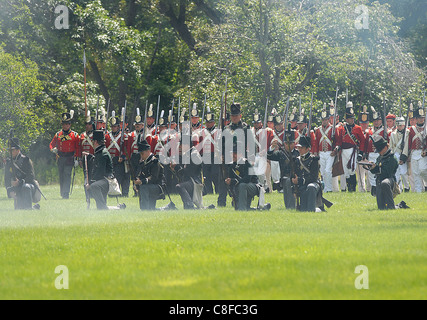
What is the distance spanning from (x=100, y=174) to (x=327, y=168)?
7.69 m

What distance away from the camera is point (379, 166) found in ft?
58.5

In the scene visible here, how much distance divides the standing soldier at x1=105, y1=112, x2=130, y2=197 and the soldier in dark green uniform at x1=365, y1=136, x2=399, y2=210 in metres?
7.97

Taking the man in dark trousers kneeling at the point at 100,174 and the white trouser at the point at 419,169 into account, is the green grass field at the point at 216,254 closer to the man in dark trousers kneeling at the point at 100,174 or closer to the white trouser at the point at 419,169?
the man in dark trousers kneeling at the point at 100,174

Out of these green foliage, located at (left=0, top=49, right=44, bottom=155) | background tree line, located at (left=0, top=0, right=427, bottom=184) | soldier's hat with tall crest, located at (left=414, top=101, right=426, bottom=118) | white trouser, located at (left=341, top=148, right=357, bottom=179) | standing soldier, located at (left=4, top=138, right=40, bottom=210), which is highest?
background tree line, located at (left=0, top=0, right=427, bottom=184)

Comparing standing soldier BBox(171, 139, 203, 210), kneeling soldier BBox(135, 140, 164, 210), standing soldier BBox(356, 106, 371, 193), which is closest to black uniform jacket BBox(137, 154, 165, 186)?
kneeling soldier BBox(135, 140, 164, 210)

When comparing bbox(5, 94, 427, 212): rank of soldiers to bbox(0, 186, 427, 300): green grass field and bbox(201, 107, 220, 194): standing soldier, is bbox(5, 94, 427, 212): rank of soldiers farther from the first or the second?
bbox(0, 186, 427, 300): green grass field

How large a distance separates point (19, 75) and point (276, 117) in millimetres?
10100

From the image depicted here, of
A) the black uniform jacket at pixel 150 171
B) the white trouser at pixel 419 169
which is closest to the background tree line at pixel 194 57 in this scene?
the white trouser at pixel 419 169

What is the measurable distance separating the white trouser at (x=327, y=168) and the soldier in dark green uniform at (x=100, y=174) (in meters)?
7.41

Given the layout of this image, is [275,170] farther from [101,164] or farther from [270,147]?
[101,164]

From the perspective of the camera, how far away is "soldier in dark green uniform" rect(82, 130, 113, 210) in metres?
18.7

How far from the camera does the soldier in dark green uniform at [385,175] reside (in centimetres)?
1736

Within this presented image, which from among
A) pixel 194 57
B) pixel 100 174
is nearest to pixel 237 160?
pixel 100 174

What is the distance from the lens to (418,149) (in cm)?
2331
